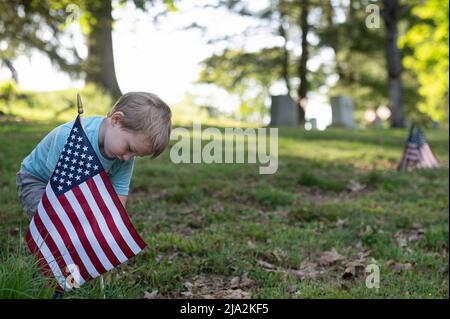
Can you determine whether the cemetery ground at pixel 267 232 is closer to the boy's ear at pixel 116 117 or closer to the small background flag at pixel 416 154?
the small background flag at pixel 416 154

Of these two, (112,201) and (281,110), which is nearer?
(112,201)

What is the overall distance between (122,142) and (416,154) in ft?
27.7

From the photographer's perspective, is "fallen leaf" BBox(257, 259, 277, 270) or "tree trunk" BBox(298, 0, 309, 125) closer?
"fallen leaf" BBox(257, 259, 277, 270)

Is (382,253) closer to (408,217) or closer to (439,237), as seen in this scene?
(439,237)

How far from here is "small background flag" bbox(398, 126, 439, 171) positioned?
10.5 m

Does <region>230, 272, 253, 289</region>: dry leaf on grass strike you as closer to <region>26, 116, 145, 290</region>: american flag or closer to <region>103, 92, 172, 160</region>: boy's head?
<region>26, 116, 145, 290</region>: american flag

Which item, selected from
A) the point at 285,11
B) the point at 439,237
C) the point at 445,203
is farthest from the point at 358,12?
the point at 439,237

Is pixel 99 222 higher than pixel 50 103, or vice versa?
pixel 50 103

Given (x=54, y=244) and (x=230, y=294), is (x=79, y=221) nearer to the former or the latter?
(x=54, y=244)

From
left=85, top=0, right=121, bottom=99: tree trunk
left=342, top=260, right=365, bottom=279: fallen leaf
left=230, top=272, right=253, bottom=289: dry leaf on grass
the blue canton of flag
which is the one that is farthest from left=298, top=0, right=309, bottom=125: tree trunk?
the blue canton of flag

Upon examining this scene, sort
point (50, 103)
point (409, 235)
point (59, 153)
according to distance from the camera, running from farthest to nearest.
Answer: point (50, 103) → point (409, 235) → point (59, 153)

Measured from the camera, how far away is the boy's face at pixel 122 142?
3254mm

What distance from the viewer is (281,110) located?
23.1 metres

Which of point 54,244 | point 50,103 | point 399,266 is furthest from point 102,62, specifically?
point 54,244
